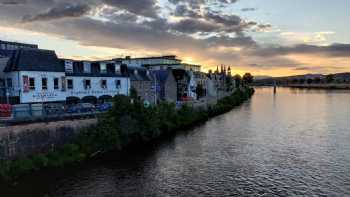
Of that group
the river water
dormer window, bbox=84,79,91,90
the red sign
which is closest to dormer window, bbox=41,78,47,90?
the red sign

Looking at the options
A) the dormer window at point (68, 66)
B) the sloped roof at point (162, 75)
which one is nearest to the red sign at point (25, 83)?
the dormer window at point (68, 66)

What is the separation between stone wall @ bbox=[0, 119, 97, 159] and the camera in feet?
100.0

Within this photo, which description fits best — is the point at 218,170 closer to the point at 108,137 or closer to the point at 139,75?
the point at 108,137

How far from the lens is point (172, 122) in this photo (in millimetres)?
57188

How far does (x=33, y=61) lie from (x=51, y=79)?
333 cm

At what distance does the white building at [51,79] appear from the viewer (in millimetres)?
40094

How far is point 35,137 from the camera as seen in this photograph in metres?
33.0

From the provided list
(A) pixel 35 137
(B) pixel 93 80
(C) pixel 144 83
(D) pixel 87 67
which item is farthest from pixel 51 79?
(C) pixel 144 83

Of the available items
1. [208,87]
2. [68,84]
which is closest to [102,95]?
[68,84]

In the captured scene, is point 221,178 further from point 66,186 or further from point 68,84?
point 68,84

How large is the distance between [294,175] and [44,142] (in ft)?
84.2

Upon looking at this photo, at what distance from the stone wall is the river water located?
3.82m

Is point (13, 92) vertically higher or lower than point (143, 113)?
higher

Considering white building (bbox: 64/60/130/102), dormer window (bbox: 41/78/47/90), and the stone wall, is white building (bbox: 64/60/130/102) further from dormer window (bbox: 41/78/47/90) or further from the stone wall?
the stone wall
